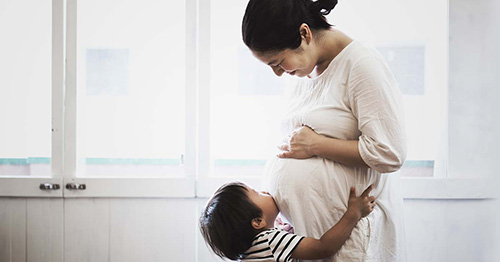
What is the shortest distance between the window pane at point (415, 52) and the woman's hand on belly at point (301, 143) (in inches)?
35.0

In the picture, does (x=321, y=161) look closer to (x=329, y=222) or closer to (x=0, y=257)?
(x=329, y=222)

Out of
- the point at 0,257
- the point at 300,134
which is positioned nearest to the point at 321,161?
the point at 300,134

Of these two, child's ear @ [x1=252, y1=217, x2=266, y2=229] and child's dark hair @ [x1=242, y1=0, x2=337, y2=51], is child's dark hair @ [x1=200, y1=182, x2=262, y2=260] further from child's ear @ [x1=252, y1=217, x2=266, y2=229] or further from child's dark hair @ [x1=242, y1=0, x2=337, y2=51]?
child's dark hair @ [x1=242, y1=0, x2=337, y2=51]

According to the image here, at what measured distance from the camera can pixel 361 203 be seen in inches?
46.7

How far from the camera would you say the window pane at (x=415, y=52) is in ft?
6.47

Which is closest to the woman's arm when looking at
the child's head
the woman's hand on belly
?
the woman's hand on belly

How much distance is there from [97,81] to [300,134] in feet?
3.97

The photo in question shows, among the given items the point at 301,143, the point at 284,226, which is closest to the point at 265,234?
the point at 284,226

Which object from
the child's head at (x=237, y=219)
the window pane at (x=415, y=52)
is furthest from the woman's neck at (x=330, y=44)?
the window pane at (x=415, y=52)

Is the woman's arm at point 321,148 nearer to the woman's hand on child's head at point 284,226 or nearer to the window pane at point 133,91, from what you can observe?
the woman's hand on child's head at point 284,226

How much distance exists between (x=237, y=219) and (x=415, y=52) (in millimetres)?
1199

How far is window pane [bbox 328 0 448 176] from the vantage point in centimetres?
197

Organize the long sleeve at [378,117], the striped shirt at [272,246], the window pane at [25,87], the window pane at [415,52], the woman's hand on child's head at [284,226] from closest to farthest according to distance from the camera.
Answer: the long sleeve at [378,117] → the striped shirt at [272,246] → the woman's hand on child's head at [284,226] → the window pane at [415,52] → the window pane at [25,87]

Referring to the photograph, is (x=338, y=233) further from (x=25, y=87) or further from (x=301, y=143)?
(x=25, y=87)
